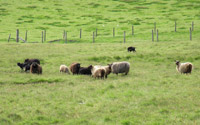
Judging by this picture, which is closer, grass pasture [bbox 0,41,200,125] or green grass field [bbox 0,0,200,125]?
grass pasture [bbox 0,41,200,125]

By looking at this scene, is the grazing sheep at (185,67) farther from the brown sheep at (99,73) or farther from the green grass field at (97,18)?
the green grass field at (97,18)

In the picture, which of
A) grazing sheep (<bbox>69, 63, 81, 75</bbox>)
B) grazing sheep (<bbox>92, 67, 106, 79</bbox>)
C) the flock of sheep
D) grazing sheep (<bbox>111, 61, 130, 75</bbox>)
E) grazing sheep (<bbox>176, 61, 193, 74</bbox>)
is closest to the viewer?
grazing sheep (<bbox>92, 67, 106, 79</bbox>)

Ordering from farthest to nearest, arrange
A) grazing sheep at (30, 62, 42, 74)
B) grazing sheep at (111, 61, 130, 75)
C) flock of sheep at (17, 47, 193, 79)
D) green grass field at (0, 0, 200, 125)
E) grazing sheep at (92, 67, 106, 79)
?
grazing sheep at (30, 62, 42, 74) → grazing sheep at (111, 61, 130, 75) → flock of sheep at (17, 47, 193, 79) → grazing sheep at (92, 67, 106, 79) → green grass field at (0, 0, 200, 125)

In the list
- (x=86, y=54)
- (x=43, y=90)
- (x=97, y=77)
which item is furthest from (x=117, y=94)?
(x=86, y=54)

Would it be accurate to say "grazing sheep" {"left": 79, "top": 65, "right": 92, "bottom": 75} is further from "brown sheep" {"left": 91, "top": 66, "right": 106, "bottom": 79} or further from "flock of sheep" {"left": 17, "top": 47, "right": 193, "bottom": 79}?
"brown sheep" {"left": 91, "top": 66, "right": 106, "bottom": 79}

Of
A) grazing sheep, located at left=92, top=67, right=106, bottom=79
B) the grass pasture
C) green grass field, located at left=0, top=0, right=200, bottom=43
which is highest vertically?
green grass field, located at left=0, top=0, right=200, bottom=43

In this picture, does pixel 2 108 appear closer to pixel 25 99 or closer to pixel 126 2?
pixel 25 99

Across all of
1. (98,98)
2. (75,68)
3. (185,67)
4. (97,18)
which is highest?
(97,18)

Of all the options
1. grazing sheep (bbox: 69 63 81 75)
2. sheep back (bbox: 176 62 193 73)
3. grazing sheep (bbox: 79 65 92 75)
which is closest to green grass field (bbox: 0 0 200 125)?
sheep back (bbox: 176 62 193 73)

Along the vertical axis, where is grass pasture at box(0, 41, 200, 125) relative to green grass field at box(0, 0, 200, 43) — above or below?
below

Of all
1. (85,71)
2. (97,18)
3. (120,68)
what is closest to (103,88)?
(120,68)

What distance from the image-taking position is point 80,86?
55.4 ft

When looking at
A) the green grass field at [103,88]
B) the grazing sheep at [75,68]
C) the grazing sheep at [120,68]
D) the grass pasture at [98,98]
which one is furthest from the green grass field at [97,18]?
the grass pasture at [98,98]

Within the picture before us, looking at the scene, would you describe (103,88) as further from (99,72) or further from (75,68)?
(75,68)
